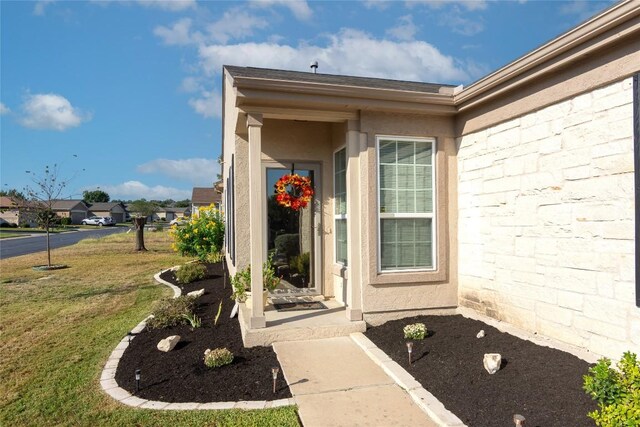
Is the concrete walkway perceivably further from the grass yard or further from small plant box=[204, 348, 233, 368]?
small plant box=[204, 348, 233, 368]

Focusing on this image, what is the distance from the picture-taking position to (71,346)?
202 inches

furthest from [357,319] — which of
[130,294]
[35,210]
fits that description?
[35,210]

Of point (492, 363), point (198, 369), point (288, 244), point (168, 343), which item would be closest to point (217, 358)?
point (198, 369)

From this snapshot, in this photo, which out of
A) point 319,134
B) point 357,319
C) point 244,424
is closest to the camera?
point 244,424

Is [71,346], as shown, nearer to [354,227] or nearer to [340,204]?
[354,227]

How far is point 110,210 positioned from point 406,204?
290 feet

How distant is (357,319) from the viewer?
5.25 metres

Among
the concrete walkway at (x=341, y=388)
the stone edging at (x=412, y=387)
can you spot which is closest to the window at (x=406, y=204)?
the stone edging at (x=412, y=387)

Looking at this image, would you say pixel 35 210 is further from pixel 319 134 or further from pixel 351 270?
pixel 351 270

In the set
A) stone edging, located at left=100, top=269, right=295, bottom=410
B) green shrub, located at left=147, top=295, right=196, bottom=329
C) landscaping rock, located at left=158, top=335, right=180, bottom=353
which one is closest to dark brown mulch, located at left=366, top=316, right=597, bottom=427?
stone edging, located at left=100, top=269, right=295, bottom=410

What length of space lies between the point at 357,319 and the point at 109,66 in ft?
34.0

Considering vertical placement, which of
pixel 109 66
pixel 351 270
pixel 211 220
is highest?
pixel 109 66

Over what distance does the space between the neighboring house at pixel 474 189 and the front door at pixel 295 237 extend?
0.10 feet

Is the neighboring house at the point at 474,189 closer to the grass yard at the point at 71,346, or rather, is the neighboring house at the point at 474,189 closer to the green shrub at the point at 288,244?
the green shrub at the point at 288,244
